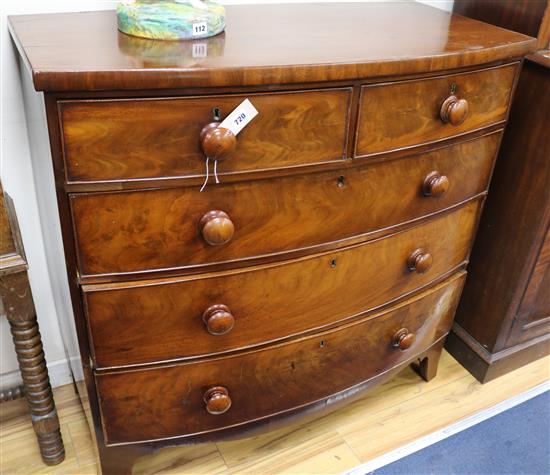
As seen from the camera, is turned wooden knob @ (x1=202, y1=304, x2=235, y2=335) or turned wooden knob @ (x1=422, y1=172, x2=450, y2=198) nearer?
turned wooden knob @ (x1=202, y1=304, x2=235, y2=335)

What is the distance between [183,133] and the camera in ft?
2.71

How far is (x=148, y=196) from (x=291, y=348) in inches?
18.1

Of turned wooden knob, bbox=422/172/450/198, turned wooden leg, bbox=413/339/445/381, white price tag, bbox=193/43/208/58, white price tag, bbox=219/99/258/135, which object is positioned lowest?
turned wooden leg, bbox=413/339/445/381

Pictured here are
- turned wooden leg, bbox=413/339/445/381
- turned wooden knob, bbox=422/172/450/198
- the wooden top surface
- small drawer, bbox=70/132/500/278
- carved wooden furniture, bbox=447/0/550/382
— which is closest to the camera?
the wooden top surface

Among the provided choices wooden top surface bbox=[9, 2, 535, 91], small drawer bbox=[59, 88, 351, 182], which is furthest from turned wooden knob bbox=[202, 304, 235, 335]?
wooden top surface bbox=[9, 2, 535, 91]

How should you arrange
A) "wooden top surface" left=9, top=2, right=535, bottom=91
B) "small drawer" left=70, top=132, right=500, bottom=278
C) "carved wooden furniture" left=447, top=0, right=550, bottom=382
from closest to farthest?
"wooden top surface" left=9, top=2, right=535, bottom=91
"small drawer" left=70, top=132, right=500, bottom=278
"carved wooden furniture" left=447, top=0, right=550, bottom=382

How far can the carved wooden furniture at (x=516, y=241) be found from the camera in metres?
1.30

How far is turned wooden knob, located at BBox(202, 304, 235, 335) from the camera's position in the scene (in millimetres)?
1003

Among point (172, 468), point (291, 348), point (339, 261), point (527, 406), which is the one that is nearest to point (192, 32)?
point (339, 261)

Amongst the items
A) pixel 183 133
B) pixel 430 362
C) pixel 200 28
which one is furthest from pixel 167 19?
pixel 430 362

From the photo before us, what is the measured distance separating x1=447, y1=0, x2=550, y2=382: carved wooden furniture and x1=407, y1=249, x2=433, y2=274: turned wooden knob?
0.37 meters

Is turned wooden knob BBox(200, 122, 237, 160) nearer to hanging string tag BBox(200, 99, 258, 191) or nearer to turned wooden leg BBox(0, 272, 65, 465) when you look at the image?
hanging string tag BBox(200, 99, 258, 191)

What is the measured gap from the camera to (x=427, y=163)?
1104 millimetres

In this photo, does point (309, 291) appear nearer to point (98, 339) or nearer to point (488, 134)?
point (98, 339)
